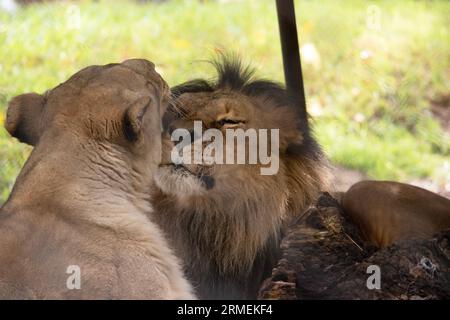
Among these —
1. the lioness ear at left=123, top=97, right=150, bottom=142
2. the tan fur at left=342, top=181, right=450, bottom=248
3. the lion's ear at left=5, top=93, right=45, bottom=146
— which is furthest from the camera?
the tan fur at left=342, top=181, right=450, bottom=248

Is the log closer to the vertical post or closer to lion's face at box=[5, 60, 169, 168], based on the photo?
lion's face at box=[5, 60, 169, 168]

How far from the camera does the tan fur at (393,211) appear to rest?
2.82 metres

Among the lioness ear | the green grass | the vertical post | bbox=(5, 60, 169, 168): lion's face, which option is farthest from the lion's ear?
the green grass

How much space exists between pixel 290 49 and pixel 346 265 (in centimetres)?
109

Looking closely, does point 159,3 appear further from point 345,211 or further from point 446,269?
point 446,269

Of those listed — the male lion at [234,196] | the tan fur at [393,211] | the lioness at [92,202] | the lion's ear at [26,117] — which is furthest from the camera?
the male lion at [234,196]

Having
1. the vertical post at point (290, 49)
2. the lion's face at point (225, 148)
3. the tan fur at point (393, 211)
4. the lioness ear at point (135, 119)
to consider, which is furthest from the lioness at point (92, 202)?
the vertical post at point (290, 49)

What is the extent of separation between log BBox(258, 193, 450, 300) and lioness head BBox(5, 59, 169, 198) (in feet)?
1.73

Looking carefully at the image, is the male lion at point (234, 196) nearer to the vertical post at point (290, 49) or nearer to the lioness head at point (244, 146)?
the lioness head at point (244, 146)

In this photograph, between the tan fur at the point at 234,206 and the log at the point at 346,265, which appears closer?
the log at the point at 346,265

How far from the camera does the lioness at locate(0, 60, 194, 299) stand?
2.31 meters

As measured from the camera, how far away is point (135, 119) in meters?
2.43

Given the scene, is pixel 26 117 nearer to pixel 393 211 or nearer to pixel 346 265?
pixel 346 265
